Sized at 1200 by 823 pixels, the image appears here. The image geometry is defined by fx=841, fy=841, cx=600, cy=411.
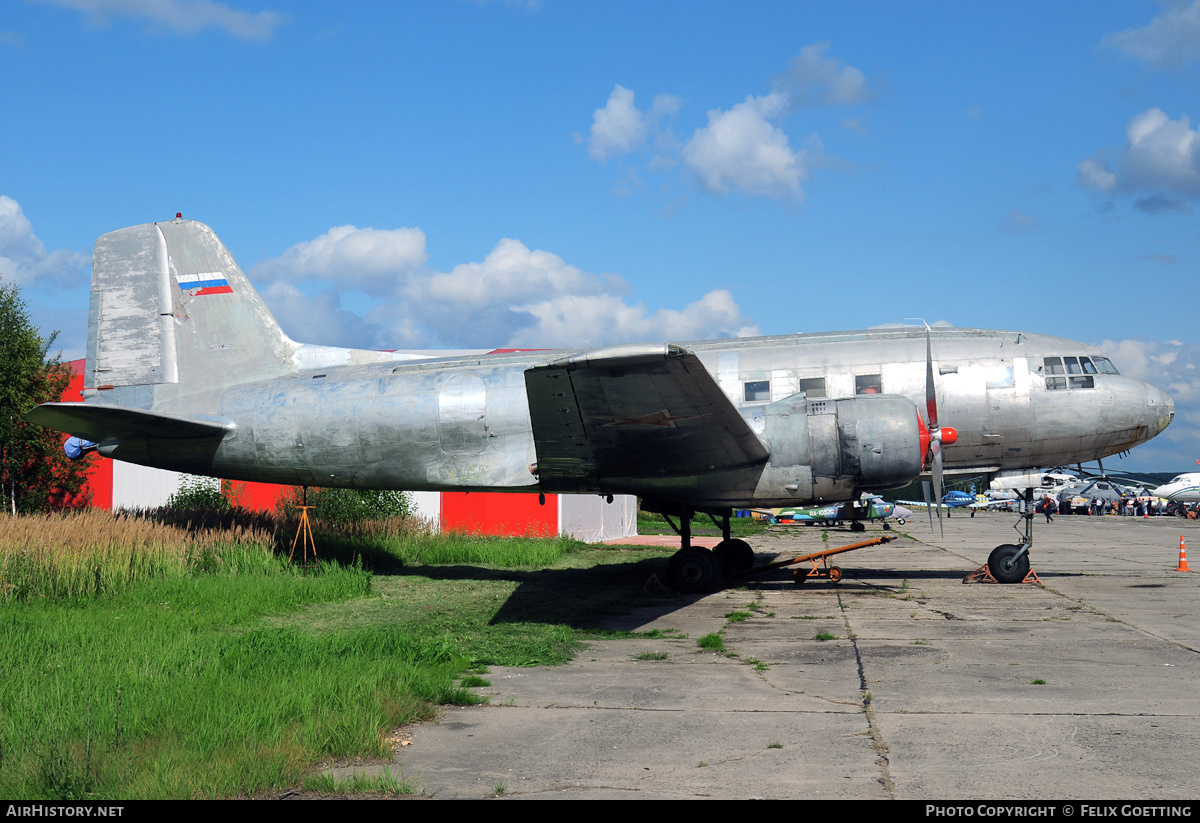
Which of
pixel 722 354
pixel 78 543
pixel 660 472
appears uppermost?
pixel 722 354

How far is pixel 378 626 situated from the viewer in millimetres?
11031

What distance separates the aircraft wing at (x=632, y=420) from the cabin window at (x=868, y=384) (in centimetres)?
231

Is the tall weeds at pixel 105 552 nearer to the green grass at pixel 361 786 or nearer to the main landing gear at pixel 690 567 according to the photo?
the main landing gear at pixel 690 567

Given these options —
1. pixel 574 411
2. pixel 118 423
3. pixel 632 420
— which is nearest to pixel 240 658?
pixel 574 411

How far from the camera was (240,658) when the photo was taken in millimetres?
8352

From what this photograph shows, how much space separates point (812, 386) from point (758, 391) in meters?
0.90

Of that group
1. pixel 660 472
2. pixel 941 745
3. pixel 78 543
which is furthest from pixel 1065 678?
pixel 78 543

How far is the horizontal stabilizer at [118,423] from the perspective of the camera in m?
13.7

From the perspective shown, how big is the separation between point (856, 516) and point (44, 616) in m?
12.1

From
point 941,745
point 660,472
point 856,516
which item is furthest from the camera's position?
point 856,516

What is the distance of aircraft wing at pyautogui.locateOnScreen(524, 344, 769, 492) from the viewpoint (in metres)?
10.1

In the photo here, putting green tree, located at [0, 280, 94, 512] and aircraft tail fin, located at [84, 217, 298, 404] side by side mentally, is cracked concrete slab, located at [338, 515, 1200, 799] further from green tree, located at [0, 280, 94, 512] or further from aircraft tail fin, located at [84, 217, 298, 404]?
green tree, located at [0, 280, 94, 512]

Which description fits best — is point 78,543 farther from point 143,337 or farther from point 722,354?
point 722,354

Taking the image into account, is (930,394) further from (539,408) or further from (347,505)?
(347,505)
